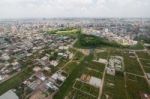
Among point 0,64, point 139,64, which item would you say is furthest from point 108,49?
point 0,64

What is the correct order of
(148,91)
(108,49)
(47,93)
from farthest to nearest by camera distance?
(108,49), (148,91), (47,93)

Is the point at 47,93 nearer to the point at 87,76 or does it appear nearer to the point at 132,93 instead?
the point at 87,76

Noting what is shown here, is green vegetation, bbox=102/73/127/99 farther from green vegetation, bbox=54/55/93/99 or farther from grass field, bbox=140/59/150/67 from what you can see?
grass field, bbox=140/59/150/67

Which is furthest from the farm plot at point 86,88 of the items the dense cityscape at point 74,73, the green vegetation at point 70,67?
the green vegetation at point 70,67

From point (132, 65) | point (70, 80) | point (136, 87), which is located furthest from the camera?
point (132, 65)

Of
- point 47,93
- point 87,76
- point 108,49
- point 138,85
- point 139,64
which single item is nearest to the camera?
point 47,93

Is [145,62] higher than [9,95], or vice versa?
[145,62]

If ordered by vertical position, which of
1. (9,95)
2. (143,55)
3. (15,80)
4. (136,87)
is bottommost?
(136,87)

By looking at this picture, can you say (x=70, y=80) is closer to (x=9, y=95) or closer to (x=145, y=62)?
(x=9, y=95)

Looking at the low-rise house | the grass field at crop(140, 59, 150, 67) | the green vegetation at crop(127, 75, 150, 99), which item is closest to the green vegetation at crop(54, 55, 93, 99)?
the low-rise house

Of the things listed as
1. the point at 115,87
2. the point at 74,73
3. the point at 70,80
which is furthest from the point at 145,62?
the point at 70,80

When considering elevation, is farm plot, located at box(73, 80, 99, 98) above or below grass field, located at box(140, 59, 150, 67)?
below
